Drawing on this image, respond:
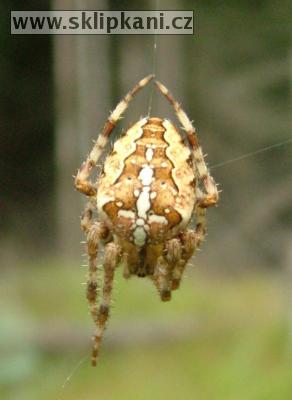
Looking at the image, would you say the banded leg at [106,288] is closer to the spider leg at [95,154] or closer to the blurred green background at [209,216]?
the spider leg at [95,154]

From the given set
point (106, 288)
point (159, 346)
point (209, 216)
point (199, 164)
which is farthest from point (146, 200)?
point (209, 216)

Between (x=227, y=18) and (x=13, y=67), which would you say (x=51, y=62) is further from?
(x=227, y=18)

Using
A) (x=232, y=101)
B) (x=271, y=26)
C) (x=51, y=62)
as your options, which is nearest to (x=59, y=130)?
(x=51, y=62)

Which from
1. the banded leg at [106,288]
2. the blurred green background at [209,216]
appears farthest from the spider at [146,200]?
the blurred green background at [209,216]

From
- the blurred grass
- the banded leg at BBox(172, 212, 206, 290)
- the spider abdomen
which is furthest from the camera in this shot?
the blurred grass

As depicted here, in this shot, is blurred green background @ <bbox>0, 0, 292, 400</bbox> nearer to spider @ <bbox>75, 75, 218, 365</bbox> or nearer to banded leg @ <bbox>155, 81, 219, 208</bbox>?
spider @ <bbox>75, 75, 218, 365</bbox>

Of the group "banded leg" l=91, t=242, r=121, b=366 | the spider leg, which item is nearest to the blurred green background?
"banded leg" l=91, t=242, r=121, b=366

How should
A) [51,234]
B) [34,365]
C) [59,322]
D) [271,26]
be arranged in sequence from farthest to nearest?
[51,234] → [271,26] → [59,322] → [34,365]
